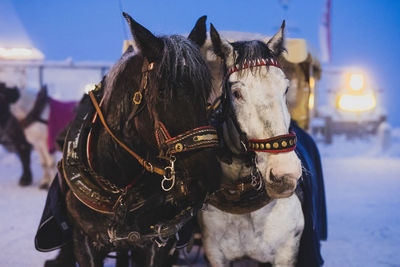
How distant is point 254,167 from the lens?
165cm

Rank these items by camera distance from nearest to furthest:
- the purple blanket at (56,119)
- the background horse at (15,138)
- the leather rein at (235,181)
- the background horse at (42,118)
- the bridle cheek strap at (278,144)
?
the bridle cheek strap at (278,144) < the leather rein at (235,181) < the purple blanket at (56,119) < the background horse at (42,118) < the background horse at (15,138)

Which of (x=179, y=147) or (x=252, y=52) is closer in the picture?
(x=179, y=147)

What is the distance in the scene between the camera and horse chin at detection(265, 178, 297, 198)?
4.30 feet

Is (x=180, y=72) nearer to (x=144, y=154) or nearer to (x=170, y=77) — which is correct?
(x=170, y=77)

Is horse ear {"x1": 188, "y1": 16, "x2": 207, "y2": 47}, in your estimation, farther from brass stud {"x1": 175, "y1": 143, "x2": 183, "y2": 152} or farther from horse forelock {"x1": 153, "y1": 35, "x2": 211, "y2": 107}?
brass stud {"x1": 175, "y1": 143, "x2": 183, "y2": 152}

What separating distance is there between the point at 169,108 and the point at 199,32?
56 cm

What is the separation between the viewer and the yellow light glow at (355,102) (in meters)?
8.14

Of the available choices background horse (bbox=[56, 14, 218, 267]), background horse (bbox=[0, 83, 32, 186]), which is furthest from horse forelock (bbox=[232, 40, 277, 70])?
background horse (bbox=[0, 83, 32, 186])

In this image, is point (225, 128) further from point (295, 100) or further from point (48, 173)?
point (48, 173)

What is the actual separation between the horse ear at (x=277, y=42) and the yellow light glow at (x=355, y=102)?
24.0 ft

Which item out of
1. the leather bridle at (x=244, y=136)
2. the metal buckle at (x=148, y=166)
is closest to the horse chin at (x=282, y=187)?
the leather bridle at (x=244, y=136)

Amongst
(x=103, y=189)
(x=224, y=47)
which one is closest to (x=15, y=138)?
(x=103, y=189)

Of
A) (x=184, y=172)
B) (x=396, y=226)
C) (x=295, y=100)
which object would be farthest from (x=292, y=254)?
(x=396, y=226)

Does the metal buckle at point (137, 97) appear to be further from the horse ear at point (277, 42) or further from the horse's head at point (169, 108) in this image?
the horse ear at point (277, 42)
